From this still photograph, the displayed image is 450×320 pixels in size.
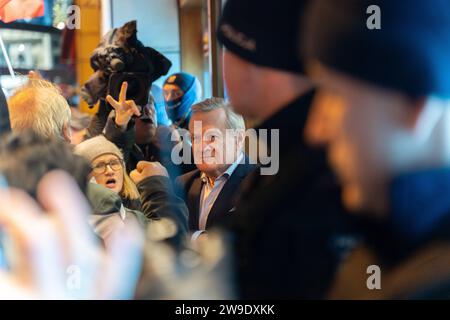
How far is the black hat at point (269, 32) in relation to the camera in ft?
2.65

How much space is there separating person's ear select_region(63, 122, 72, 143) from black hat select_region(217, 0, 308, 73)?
429 millimetres

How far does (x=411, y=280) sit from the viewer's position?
794 millimetres

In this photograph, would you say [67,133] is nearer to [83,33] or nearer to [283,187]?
[83,33]

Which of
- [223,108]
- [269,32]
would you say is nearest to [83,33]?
[223,108]

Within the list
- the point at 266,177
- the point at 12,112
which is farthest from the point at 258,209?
the point at 12,112

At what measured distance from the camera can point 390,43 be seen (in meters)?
0.73

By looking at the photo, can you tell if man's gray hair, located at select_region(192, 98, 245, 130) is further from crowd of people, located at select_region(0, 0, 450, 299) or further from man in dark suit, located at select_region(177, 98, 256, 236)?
crowd of people, located at select_region(0, 0, 450, 299)

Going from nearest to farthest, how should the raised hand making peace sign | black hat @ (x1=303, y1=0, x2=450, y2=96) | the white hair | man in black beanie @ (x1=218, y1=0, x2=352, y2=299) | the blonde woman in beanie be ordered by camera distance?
black hat @ (x1=303, y1=0, x2=450, y2=96)
man in black beanie @ (x1=218, y1=0, x2=352, y2=299)
the white hair
the blonde woman in beanie
the raised hand making peace sign

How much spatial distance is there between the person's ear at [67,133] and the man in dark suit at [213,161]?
237 mm

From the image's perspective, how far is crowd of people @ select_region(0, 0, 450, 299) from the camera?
735 mm
